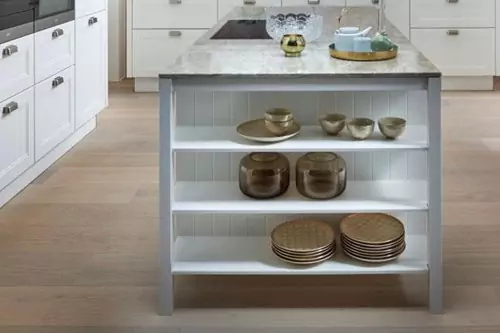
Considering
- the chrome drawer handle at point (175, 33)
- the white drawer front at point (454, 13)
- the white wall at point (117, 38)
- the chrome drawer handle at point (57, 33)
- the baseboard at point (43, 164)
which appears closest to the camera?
the baseboard at point (43, 164)

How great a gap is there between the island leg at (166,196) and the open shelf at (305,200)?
0.05 metres

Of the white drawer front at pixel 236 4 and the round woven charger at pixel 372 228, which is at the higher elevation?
the white drawer front at pixel 236 4

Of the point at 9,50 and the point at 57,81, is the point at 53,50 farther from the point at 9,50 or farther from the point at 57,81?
the point at 9,50

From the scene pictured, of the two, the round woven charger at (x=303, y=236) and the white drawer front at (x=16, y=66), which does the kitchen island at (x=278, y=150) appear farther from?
the white drawer front at (x=16, y=66)

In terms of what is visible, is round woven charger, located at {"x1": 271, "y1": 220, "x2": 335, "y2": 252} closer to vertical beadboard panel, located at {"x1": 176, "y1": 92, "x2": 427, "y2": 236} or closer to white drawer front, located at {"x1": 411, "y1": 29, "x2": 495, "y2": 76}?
vertical beadboard panel, located at {"x1": 176, "y1": 92, "x2": 427, "y2": 236}

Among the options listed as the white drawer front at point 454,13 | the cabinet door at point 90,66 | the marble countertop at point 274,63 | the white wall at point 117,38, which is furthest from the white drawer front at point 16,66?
the white drawer front at point 454,13

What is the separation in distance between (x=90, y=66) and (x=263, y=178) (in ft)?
8.91

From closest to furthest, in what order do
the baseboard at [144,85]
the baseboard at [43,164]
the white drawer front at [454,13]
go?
the baseboard at [43,164], the white drawer front at [454,13], the baseboard at [144,85]

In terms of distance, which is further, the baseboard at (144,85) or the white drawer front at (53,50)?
A: the baseboard at (144,85)

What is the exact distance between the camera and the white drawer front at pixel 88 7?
4.28 meters

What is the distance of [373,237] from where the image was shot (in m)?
2.17

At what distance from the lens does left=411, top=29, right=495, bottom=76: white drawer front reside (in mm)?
5984

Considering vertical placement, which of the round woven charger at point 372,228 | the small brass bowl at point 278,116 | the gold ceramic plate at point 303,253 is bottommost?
the gold ceramic plate at point 303,253

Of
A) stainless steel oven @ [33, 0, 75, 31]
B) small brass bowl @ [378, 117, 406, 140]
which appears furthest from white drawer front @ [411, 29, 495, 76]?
small brass bowl @ [378, 117, 406, 140]
